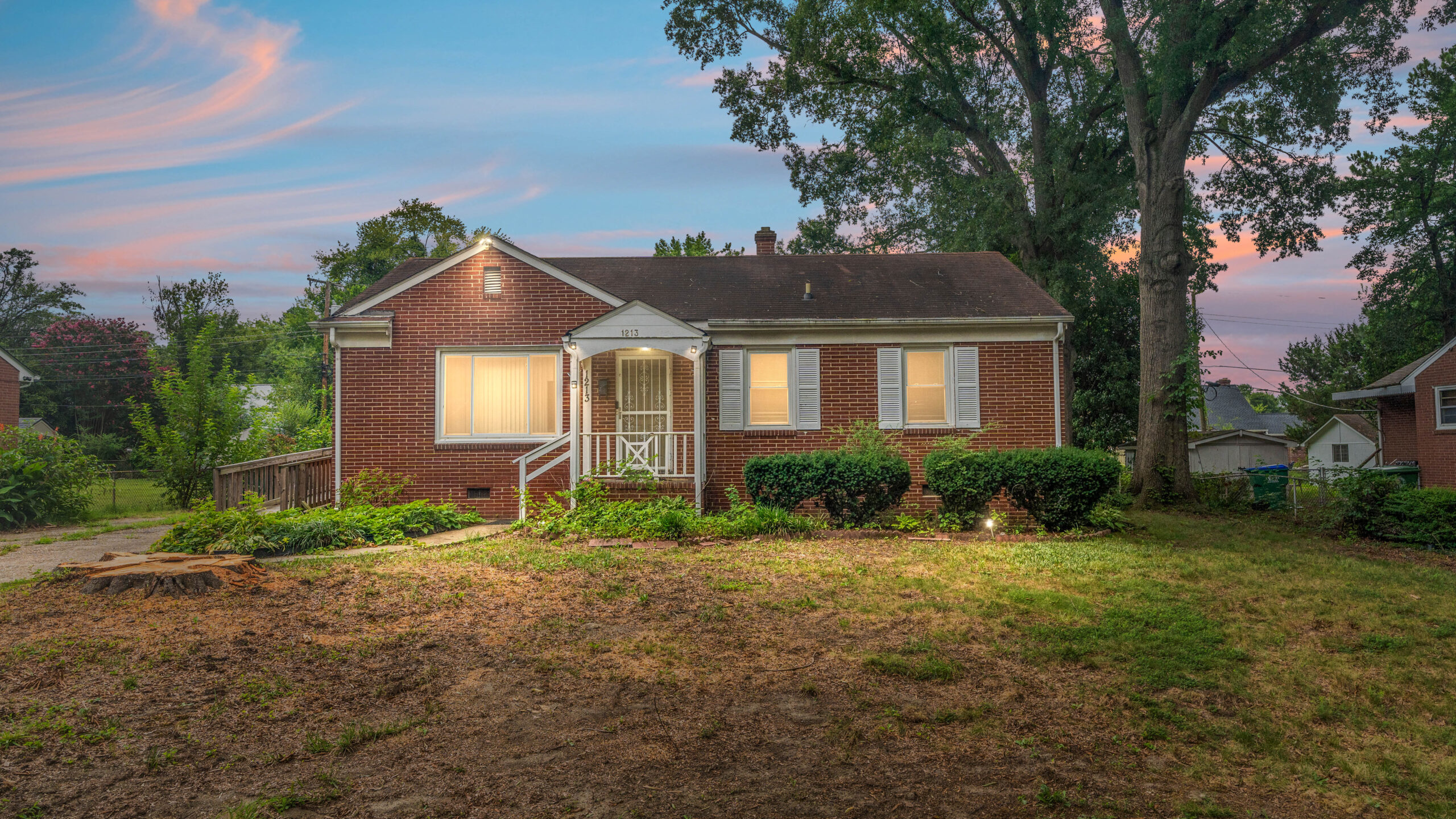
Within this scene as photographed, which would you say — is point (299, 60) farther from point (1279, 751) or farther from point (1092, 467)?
point (1279, 751)

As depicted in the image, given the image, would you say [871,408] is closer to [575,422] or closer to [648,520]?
[648,520]

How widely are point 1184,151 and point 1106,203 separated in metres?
5.22

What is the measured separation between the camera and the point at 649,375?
46.4 feet

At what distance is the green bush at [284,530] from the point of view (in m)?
9.82

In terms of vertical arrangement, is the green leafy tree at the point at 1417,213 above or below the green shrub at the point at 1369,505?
above

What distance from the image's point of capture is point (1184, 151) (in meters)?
17.0

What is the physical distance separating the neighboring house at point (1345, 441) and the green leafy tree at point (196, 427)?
107 ft

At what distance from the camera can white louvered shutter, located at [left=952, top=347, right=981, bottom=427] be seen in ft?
45.9

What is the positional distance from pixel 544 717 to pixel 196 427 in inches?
611

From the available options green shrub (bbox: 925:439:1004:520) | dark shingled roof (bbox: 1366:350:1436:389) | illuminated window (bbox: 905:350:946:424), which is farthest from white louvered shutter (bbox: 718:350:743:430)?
dark shingled roof (bbox: 1366:350:1436:389)

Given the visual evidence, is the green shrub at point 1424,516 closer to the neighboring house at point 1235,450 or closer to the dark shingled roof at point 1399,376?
the dark shingled roof at point 1399,376

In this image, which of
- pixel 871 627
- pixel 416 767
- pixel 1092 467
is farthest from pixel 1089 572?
pixel 416 767

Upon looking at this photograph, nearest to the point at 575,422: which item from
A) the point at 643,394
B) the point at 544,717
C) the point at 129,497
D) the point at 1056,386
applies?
the point at 643,394

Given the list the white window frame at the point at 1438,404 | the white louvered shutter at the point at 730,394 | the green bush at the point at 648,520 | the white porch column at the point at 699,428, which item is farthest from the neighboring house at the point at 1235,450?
the green bush at the point at 648,520
